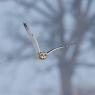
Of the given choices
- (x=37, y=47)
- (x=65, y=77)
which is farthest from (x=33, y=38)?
(x=65, y=77)

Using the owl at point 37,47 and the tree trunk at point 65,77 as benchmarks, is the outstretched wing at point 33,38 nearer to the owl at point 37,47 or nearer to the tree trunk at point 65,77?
the owl at point 37,47

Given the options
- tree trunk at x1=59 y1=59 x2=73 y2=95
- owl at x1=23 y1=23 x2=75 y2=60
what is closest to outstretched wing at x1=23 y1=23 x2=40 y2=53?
owl at x1=23 y1=23 x2=75 y2=60

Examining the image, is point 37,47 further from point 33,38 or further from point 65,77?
point 65,77

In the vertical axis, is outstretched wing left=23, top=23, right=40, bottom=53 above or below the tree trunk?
above

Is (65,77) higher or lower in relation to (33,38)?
lower

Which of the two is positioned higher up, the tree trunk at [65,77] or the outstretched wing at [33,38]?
the outstretched wing at [33,38]

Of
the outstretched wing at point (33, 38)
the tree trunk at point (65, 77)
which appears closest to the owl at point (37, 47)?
the outstretched wing at point (33, 38)

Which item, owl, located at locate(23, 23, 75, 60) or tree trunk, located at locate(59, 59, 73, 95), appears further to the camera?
tree trunk, located at locate(59, 59, 73, 95)

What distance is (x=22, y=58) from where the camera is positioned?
5.16 ft

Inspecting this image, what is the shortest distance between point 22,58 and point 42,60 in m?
0.13

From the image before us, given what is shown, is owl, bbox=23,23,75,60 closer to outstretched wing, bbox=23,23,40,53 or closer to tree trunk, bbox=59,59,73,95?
outstretched wing, bbox=23,23,40,53

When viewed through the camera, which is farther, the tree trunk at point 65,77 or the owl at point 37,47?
the tree trunk at point 65,77

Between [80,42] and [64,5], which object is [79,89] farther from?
[64,5]

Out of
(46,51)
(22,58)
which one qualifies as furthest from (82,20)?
(22,58)
